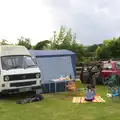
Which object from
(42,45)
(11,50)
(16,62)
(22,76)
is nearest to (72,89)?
(22,76)

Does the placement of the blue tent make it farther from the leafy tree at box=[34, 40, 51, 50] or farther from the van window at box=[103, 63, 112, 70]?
the leafy tree at box=[34, 40, 51, 50]

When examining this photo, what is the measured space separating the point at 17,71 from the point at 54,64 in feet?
10.9

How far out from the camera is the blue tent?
49.4 feet

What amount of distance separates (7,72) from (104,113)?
4.78 m

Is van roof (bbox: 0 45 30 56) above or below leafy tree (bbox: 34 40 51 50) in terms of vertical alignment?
below

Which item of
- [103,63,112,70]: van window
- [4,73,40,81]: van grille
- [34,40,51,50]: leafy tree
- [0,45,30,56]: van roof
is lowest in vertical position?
[4,73,40,81]: van grille

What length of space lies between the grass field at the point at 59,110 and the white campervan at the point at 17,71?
0.76 metres

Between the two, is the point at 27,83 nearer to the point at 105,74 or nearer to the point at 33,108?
the point at 33,108

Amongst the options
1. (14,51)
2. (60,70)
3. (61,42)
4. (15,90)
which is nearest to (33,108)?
(15,90)

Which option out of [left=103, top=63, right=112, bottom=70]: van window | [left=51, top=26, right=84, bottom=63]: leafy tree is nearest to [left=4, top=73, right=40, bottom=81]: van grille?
[left=103, top=63, right=112, bottom=70]: van window

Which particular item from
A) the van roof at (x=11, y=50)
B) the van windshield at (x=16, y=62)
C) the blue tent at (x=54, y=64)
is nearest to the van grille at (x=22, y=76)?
the van windshield at (x=16, y=62)

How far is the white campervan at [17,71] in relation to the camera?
1223 centimetres

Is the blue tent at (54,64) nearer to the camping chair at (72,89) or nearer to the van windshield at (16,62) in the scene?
the camping chair at (72,89)

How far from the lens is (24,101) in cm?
1161
